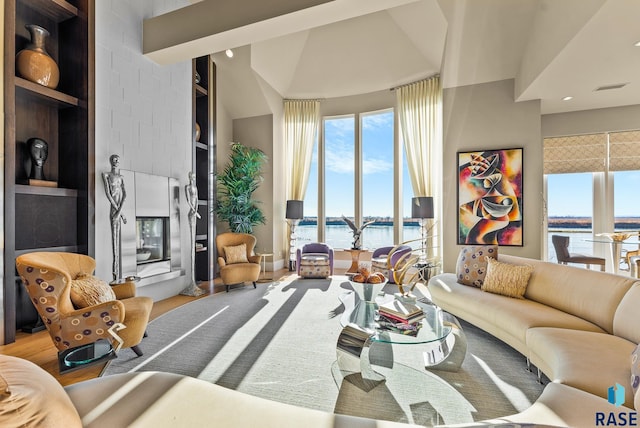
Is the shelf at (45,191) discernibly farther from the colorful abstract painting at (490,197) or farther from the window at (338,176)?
the colorful abstract painting at (490,197)

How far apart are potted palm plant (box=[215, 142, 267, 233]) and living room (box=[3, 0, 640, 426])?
426 mm

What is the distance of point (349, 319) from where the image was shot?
93.2 inches

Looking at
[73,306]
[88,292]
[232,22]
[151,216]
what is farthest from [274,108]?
[73,306]

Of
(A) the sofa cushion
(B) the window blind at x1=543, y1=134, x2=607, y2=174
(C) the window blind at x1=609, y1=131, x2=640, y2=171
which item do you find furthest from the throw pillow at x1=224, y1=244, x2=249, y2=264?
(C) the window blind at x1=609, y1=131, x2=640, y2=171

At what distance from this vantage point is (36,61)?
2.97 meters

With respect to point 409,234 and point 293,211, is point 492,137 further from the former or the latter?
point 293,211

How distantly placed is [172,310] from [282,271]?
8.91 ft

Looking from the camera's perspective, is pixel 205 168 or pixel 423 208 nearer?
pixel 423 208

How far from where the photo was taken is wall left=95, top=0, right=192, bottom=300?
3430mm

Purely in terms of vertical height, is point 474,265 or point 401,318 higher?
point 474,265

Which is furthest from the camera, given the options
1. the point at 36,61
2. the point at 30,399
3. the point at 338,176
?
the point at 338,176

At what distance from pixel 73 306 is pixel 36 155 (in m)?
1.87

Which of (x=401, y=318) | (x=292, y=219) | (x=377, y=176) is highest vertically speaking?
(x=377, y=176)

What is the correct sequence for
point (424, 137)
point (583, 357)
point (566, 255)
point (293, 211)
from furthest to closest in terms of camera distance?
point (293, 211)
point (424, 137)
point (566, 255)
point (583, 357)
